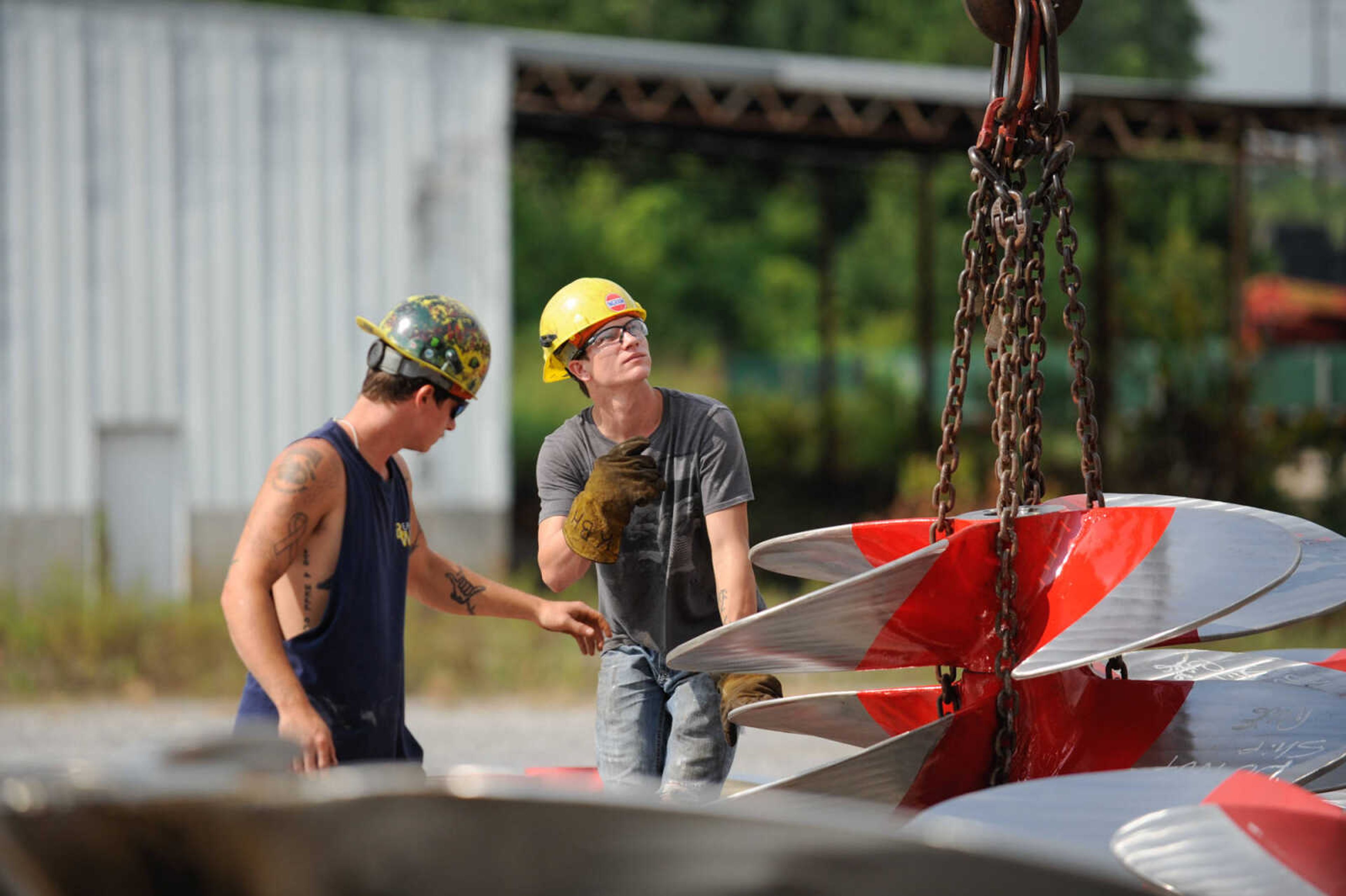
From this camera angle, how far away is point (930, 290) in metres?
17.6

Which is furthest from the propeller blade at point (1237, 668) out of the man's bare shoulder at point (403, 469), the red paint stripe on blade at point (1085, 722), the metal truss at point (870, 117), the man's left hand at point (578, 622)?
the metal truss at point (870, 117)

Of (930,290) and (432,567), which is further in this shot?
(930,290)

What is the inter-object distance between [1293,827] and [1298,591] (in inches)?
41.2

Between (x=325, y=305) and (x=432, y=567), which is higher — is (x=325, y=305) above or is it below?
above

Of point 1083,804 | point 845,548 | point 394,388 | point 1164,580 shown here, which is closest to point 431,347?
point 394,388

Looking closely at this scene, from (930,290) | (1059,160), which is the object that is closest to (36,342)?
(1059,160)

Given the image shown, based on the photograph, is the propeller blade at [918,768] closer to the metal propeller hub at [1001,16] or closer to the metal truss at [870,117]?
the metal propeller hub at [1001,16]

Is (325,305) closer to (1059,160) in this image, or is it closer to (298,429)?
(298,429)

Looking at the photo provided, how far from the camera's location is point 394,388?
3438 mm

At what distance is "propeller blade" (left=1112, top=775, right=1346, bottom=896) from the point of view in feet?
5.65

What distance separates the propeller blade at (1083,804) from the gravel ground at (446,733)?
5725 mm

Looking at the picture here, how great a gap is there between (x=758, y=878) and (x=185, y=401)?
35.8 feet

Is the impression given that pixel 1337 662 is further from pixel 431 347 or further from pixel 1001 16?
pixel 431 347

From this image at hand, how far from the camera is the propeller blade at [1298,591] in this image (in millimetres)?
2709
